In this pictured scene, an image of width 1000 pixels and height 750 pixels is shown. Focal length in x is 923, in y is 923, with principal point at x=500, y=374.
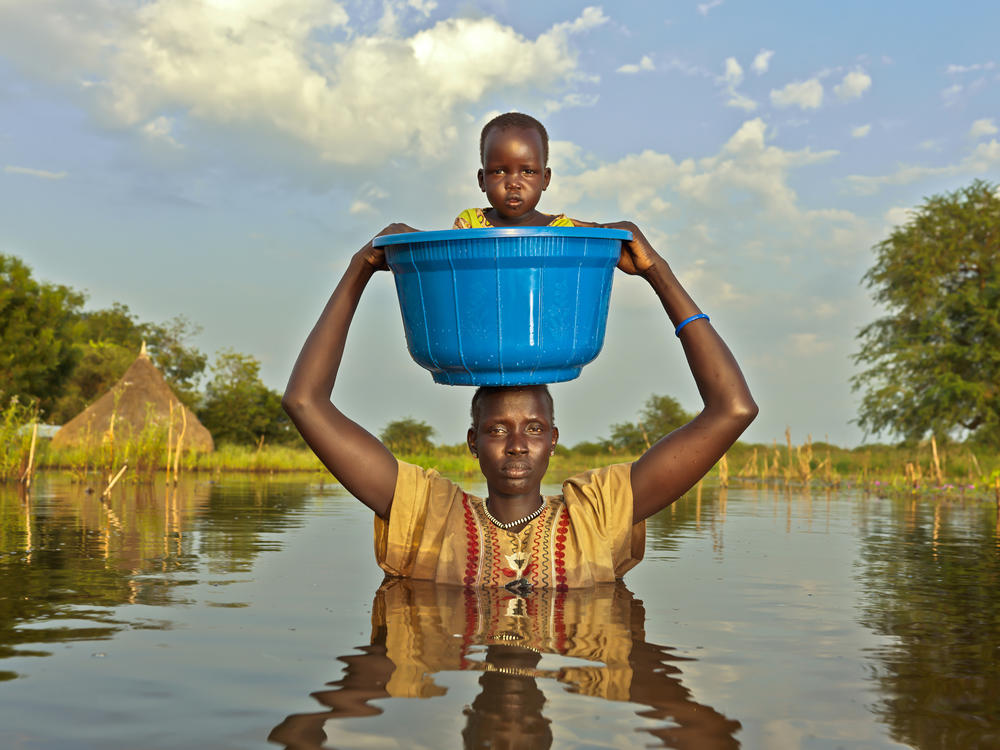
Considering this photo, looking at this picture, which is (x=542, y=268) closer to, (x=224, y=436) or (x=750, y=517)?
(x=750, y=517)

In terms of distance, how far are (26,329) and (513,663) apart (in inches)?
1085

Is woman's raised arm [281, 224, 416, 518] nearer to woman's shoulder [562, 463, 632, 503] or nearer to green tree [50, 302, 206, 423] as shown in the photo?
woman's shoulder [562, 463, 632, 503]

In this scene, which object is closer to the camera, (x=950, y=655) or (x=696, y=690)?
(x=696, y=690)

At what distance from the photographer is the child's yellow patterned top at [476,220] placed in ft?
11.5

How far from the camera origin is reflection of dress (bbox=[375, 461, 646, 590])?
149 inches

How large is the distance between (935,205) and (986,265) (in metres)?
2.30

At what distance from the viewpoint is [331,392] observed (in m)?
3.71

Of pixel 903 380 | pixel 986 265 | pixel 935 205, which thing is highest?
pixel 935 205

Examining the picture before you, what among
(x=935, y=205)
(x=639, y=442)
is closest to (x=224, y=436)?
(x=639, y=442)

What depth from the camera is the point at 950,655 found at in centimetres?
294

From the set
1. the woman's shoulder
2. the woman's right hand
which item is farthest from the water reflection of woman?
the woman's right hand

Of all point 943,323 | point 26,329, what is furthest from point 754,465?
point 26,329

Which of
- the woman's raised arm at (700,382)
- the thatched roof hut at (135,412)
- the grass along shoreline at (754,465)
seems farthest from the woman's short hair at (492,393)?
the thatched roof hut at (135,412)

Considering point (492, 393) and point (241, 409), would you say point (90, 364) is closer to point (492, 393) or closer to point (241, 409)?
point (241, 409)
